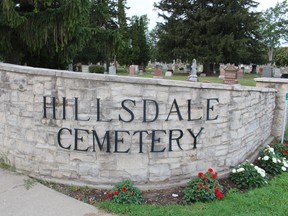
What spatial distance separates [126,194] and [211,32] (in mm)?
32963

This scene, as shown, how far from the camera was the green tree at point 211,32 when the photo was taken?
3275 centimetres

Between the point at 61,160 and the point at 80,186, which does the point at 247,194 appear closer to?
the point at 80,186

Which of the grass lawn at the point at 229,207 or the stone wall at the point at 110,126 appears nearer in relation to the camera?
the grass lawn at the point at 229,207

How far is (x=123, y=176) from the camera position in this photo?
167 inches

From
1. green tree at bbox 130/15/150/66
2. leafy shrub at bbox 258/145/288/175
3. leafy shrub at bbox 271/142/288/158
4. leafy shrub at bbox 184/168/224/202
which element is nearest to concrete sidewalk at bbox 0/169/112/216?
leafy shrub at bbox 184/168/224/202

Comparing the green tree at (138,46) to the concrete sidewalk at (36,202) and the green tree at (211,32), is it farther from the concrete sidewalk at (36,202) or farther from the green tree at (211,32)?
the concrete sidewalk at (36,202)

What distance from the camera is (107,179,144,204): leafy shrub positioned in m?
3.73

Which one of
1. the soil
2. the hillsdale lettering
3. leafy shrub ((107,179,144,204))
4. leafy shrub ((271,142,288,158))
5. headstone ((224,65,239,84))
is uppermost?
headstone ((224,65,239,84))

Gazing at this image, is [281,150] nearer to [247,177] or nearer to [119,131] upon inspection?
[247,177]

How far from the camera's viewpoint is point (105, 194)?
403cm

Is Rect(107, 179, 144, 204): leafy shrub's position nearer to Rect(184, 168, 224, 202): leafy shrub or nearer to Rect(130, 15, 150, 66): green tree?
Rect(184, 168, 224, 202): leafy shrub

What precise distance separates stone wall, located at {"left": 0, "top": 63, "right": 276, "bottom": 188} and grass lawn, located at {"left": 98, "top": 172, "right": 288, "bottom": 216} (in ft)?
2.23

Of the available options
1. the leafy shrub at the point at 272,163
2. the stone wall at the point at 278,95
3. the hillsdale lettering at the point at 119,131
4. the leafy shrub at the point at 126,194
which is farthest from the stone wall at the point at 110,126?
the stone wall at the point at 278,95

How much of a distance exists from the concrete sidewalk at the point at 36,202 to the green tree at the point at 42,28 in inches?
149
